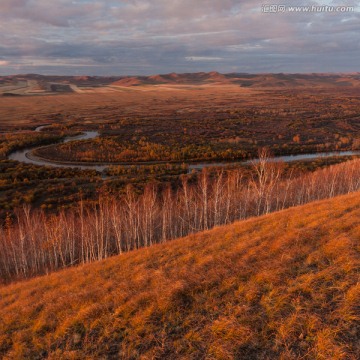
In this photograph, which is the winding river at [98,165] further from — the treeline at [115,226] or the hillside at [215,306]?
the hillside at [215,306]

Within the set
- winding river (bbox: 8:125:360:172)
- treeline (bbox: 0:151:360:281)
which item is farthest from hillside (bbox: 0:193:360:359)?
winding river (bbox: 8:125:360:172)

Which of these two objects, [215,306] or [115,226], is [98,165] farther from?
[215,306]

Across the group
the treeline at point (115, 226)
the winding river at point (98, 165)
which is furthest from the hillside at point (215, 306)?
the winding river at point (98, 165)

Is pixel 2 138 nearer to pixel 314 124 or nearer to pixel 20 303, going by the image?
pixel 20 303

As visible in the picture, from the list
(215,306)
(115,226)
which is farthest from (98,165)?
(215,306)

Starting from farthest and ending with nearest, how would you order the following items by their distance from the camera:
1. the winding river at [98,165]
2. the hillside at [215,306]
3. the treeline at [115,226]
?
the winding river at [98,165] → the treeline at [115,226] → the hillside at [215,306]

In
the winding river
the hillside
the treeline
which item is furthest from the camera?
the winding river

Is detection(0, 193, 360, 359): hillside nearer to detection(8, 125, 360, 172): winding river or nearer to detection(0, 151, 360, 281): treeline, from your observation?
detection(0, 151, 360, 281): treeline

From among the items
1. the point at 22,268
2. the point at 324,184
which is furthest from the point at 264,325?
the point at 324,184
